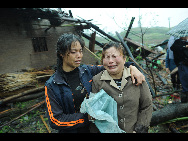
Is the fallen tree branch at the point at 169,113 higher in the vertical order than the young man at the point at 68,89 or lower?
lower

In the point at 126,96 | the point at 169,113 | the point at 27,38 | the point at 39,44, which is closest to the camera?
the point at 126,96

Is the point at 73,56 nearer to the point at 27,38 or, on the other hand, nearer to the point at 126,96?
the point at 126,96

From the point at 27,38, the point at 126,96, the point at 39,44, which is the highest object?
the point at 27,38

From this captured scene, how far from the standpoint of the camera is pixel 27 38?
6.11m

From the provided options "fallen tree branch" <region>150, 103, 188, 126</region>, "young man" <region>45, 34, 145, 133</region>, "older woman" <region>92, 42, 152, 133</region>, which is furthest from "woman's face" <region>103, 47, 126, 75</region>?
"fallen tree branch" <region>150, 103, 188, 126</region>

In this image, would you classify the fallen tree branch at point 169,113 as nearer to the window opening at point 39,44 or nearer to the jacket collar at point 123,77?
the jacket collar at point 123,77

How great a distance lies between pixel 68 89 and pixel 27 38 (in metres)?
6.15

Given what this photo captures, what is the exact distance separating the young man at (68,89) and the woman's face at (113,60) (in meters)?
0.25

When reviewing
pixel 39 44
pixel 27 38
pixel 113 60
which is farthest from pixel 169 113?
pixel 27 38

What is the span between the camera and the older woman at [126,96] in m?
1.45

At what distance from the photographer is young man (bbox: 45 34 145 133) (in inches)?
53.2

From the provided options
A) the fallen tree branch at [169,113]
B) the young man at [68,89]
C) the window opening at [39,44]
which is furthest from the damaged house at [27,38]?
the fallen tree branch at [169,113]

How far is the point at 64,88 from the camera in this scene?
4.88 feet
